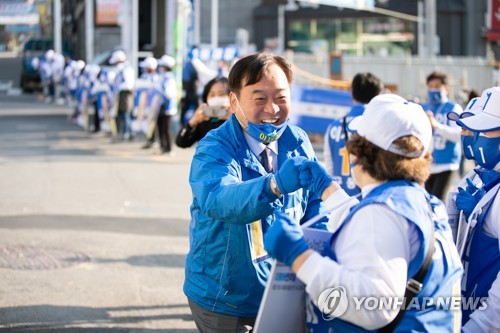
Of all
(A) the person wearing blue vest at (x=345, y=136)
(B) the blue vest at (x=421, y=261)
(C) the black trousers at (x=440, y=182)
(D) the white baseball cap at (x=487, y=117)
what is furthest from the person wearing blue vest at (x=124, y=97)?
(B) the blue vest at (x=421, y=261)

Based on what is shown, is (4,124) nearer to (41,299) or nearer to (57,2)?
(57,2)

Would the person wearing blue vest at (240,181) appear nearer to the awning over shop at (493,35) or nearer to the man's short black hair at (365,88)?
the man's short black hair at (365,88)

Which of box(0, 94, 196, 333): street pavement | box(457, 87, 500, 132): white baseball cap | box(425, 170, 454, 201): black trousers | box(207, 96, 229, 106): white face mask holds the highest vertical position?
box(207, 96, 229, 106): white face mask

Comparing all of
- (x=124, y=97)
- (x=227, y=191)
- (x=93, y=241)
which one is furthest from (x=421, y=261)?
(x=124, y=97)

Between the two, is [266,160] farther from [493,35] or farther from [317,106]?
[493,35]

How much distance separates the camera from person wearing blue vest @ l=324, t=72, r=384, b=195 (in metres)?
7.35

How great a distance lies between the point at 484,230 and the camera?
382 centimetres

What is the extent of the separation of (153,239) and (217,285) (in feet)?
20.0

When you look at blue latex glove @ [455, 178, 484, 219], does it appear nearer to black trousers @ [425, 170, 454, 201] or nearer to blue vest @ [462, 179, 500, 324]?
blue vest @ [462, 179, 500, 324]

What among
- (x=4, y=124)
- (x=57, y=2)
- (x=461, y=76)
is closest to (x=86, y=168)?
(x=4, y=124)

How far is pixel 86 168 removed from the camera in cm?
1562

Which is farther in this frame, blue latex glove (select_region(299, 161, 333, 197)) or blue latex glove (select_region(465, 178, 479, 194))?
blue latex glove (select_region(465, 178, 479, 194))

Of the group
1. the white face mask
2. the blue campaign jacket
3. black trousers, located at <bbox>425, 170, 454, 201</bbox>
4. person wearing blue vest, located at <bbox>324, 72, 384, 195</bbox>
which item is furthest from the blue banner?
the blue campaign jacket

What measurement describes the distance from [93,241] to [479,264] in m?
6.40
